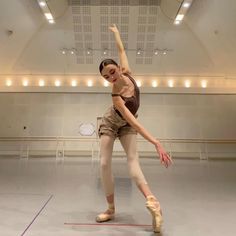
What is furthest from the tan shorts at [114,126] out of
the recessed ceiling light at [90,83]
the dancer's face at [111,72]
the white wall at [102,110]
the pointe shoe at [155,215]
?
the recessed ceiling light at [90,83]

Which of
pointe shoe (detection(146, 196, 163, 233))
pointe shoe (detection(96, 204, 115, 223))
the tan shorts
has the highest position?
the tan shorts

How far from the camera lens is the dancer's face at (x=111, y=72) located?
2152 mm

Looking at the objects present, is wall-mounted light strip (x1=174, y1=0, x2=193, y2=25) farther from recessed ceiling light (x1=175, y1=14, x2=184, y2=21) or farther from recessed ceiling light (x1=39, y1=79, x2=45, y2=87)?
recessed ceiling light (x1=39, y1=79, x2=45, y2=87)

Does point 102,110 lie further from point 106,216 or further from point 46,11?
point 106,216

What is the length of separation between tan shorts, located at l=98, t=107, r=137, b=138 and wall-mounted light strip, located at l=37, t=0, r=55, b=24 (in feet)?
15.7

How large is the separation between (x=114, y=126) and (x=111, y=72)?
0.47m

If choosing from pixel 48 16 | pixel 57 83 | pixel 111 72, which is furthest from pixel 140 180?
pixel 57 83

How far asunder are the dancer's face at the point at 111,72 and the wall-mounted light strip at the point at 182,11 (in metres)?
4.55

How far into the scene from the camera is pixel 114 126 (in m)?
2.37

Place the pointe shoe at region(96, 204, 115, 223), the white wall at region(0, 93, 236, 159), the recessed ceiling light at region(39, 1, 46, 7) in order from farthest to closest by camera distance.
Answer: the white wall at region(0, 93, 236, 159)
the recessed ceiling light at region(39, 1, 46, 7)
the pointe shoe at region(96, 204, 115, 223)

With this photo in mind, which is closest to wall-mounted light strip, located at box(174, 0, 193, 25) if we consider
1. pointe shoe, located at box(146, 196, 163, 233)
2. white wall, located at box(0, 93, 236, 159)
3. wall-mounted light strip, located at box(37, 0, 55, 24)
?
white wall, located at box(0, 93, 236, 159)

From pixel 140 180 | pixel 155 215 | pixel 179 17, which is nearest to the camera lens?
pixel 155 215

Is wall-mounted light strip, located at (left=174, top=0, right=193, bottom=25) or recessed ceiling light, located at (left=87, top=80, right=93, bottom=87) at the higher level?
wall-mounted light strip, located at (left=174, top=0, right=193, bottom=25)

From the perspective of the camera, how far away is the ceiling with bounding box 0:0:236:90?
6629mm
